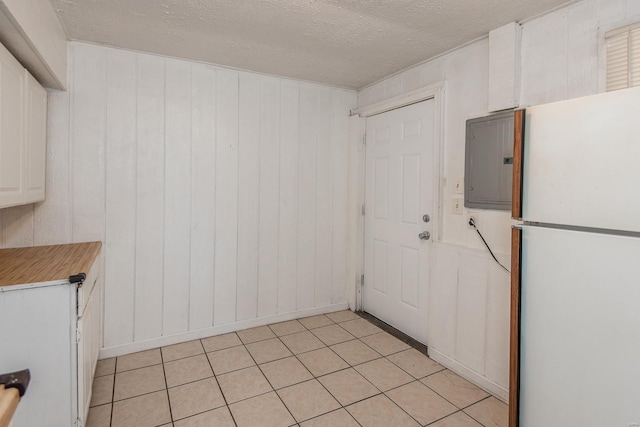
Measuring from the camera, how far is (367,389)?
2.20m

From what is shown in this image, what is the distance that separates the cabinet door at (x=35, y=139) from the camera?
1.88 m

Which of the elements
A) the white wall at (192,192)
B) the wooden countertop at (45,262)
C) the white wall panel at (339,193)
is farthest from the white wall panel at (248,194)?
the wooden countertop at (45,262)

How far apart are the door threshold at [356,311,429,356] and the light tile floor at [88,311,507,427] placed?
0.25 feet

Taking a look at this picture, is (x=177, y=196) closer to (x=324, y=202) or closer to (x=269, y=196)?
(x=269, y=196)

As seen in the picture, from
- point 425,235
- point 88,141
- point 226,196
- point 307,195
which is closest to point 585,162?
point 425,235

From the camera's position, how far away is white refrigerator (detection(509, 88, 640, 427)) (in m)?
1.12

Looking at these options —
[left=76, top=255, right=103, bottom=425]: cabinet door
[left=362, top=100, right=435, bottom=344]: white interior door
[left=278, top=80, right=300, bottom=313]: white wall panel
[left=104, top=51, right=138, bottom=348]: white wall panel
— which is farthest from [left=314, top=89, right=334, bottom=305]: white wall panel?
[left=76, top=255, right=103, bottom=425]: cabinet door

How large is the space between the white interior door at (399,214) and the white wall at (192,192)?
1.15ft

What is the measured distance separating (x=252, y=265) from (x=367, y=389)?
1461 millimetres

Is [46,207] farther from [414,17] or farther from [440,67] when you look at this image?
[440,67]

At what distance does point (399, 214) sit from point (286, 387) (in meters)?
1.69

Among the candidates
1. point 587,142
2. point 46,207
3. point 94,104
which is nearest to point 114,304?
point 46,207

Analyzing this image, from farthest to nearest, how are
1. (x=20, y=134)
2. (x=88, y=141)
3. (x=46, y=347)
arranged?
(x=88, y=141) < (x=20, y=134) < (x=46, y=347)

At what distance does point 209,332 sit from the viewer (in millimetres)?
2938
